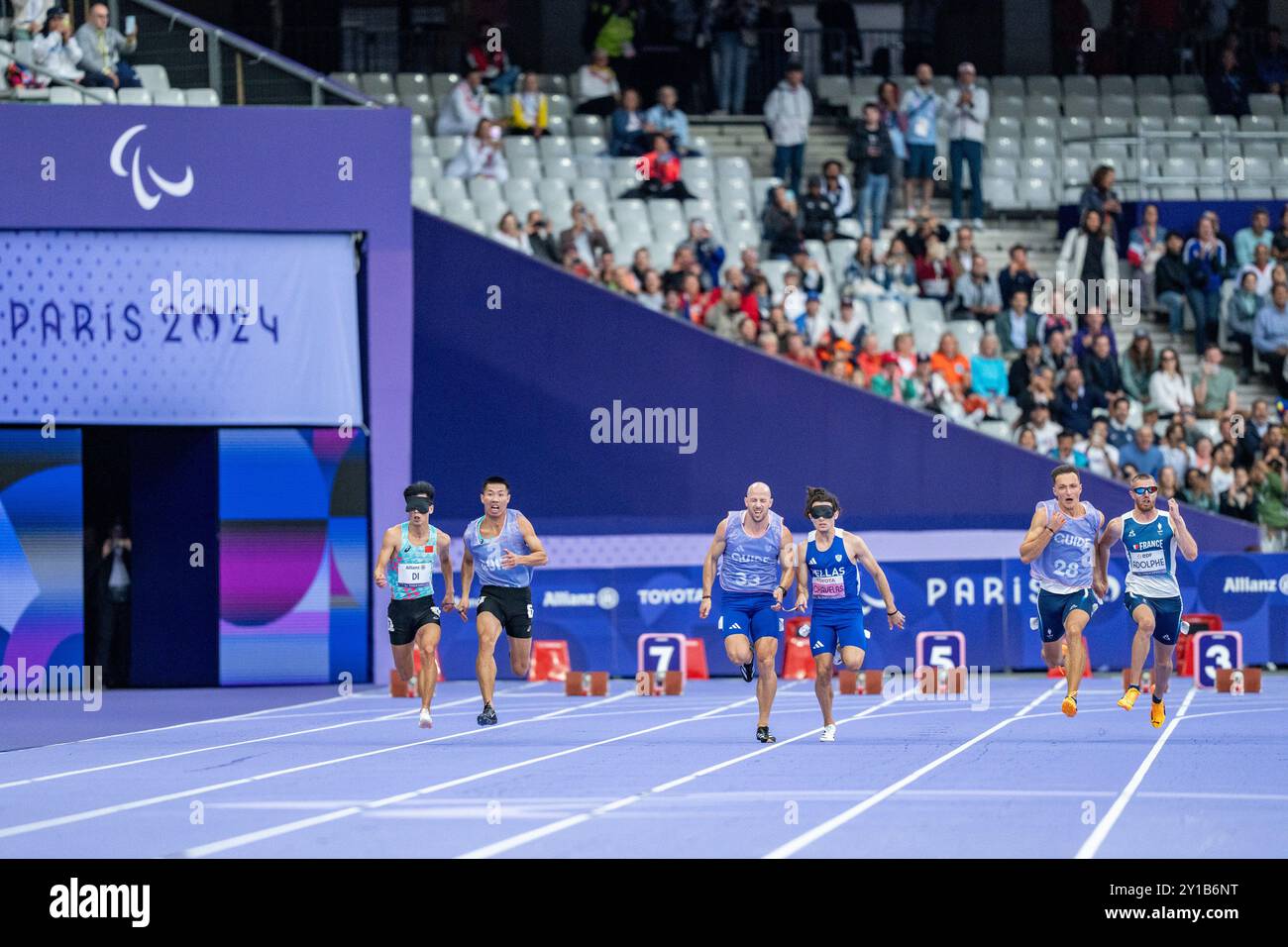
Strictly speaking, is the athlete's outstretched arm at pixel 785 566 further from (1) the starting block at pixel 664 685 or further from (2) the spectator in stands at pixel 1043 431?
(2) the spectator in stands at pixel 1043 431

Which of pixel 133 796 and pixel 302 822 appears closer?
pixel 302 822

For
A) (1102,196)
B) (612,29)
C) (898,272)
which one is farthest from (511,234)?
(1102,196)

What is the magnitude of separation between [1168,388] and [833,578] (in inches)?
483

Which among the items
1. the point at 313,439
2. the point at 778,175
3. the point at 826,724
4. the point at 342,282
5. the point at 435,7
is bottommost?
the point at 826,724

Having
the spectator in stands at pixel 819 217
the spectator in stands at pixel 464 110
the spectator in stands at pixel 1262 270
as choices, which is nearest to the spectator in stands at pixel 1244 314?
the spectator in stands at pixel 1262 270

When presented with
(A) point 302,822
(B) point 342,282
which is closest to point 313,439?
(B) point 342,282

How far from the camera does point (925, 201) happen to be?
3125cm

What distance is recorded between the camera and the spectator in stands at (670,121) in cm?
3022

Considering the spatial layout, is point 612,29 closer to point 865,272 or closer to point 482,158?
point 482,158

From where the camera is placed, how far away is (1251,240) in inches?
1207

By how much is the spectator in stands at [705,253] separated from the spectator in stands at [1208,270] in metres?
6.93

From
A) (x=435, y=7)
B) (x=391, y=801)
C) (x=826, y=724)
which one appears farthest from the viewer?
(x=435, y=7)

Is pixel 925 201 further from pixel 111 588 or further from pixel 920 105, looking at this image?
pixel 111 588

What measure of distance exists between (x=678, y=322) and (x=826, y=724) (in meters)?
8.86
